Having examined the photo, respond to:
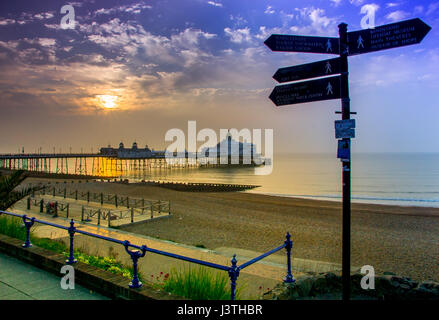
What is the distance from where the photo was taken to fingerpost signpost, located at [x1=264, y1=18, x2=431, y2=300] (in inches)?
152

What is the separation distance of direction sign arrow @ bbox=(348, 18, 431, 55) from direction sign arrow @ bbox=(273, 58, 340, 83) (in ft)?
0.92

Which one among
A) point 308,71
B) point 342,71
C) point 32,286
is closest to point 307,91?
point 308,71

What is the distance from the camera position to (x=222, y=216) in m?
21.2

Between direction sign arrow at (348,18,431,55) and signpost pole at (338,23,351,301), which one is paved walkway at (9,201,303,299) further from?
direction sign arrow at (348,18,431,55)

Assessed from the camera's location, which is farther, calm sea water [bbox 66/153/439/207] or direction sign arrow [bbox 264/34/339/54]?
calm sea water [bbox 66/153/439/207]

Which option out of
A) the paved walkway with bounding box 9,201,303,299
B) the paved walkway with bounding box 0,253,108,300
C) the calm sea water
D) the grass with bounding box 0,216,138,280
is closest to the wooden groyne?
the calm sea water

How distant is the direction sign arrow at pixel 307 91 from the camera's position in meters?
4.13

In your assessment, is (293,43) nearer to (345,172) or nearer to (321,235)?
(345,172)

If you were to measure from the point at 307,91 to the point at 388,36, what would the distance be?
3.90 ft

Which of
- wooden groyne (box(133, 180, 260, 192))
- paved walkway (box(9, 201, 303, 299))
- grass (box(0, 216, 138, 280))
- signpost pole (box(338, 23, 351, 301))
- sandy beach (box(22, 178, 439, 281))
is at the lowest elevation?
wooden groyne (box(133, 180, 260, 192))

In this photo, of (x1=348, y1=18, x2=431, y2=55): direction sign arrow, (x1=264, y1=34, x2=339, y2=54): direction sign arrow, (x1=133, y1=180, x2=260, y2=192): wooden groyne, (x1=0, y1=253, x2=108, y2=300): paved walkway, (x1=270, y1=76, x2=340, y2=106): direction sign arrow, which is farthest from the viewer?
(x1=133, y1=180, x2=260, y2=192): wooden groyne
